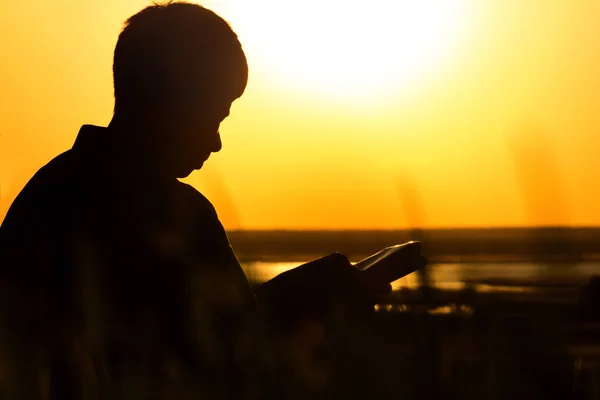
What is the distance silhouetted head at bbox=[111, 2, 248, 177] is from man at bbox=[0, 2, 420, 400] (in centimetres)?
13

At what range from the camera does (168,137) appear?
79.6 inches

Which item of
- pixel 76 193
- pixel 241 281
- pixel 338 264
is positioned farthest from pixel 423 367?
pixel 76 193

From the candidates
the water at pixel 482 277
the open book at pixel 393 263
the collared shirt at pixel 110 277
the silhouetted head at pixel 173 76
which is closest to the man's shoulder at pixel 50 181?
the collared shirt at pixel 110 277

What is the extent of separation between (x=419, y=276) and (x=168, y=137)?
2.51 ft

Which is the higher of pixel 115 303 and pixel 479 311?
pixel 115 303

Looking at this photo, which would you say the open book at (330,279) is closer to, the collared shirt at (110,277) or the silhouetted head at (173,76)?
the collared shirt at (110,277)

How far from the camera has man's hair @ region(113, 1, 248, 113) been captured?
2.02 meters

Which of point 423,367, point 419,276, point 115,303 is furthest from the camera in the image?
point 419,276

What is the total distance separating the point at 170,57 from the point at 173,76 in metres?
0.04

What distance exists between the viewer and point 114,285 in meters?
1.77

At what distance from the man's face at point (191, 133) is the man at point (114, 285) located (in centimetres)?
13

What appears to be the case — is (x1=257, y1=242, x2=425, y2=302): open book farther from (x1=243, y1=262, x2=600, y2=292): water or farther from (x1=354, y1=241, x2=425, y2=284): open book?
(x1=243, y1=262, x2=600, y2=292): water

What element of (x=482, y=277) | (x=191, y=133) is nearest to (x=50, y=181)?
(x=191, y=133)

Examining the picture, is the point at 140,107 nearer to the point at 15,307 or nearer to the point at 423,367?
the point at 15,307
